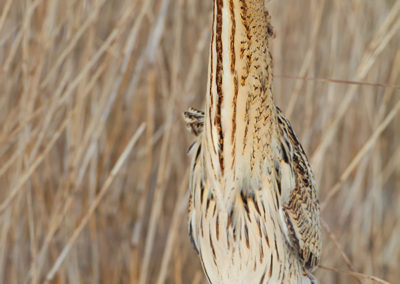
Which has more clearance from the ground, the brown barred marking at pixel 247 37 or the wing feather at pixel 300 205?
the brown barred marking at pixel 247 37

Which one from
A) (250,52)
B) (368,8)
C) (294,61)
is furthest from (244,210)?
(368,8)

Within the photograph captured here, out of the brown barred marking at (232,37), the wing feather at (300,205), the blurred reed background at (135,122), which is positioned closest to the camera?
the brown barred marking at (232,37)

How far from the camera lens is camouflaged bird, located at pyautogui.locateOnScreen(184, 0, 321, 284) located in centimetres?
71

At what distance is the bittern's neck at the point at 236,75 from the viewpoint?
2.25ft

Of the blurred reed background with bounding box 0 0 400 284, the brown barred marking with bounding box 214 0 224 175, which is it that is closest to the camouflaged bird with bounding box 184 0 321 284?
the brown barred marking with bounding box 214 0 224 175

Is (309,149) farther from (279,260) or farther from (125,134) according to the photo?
(279,260)

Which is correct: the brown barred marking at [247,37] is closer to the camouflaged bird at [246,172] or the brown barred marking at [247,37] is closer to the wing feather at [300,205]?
the camouflaged bird at [246,172]

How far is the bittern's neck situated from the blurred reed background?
1.06 feet

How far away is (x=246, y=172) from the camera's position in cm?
81

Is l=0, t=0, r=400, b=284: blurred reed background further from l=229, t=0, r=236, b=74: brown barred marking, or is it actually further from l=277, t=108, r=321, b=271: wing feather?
l=229, t=0, r=236, b=74: brown barred marking

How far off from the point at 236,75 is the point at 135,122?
71 cm

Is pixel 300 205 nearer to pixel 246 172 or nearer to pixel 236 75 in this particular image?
pixel 246 172

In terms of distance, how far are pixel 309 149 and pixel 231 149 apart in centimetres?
72

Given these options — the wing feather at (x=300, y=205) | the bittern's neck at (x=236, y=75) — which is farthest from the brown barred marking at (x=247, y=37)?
the wing feather at (x=300, y=205)
